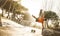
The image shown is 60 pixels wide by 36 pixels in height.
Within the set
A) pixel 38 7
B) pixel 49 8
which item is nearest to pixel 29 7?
pixel 38 7

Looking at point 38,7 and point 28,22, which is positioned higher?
point 38,7

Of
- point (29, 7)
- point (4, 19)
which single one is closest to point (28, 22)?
point (29, 7)

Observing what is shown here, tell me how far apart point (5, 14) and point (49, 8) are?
51 centimetres

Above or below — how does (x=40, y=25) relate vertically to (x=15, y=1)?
below

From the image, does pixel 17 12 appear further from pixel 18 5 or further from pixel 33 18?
pixel 33 18

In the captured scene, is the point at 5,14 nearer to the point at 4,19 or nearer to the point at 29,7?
the point at 4,19

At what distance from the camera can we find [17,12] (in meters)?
1.52

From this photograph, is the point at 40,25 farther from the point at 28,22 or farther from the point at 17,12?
the point at 17,12

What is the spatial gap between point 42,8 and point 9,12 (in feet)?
1.27

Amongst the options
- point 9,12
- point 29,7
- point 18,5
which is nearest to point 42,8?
point 29,7

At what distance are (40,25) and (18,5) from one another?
1.13ft

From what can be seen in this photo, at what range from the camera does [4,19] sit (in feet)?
4.98

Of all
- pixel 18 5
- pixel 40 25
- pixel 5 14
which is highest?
pixel 18 5

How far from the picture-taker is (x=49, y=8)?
1.51 meters
